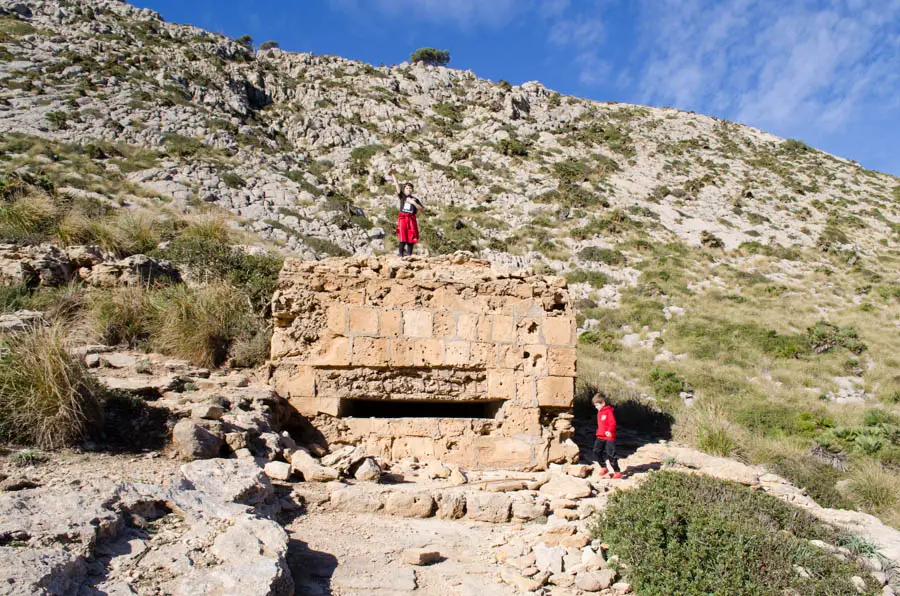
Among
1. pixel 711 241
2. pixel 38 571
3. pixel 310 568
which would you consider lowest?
pixel 310 568

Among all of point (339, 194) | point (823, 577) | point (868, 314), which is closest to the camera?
point (823, 577)

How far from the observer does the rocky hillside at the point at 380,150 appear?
2194 centimetres

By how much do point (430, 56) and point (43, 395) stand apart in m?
53.3

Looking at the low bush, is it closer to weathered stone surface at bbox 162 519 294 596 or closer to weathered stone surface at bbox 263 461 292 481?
weathered stone surface at bbox 263 461 292 481

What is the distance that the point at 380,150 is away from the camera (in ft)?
102

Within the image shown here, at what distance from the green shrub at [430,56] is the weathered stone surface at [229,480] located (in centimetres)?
5287

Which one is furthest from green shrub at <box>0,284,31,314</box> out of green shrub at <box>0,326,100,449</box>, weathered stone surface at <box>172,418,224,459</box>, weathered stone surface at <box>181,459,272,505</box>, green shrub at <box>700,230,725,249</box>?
green shrub at <box>700,230,725,249</box>

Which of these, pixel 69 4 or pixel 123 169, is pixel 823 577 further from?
pixel 69 4

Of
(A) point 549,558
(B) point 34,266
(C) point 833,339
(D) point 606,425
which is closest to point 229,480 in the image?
(A) point 549,558

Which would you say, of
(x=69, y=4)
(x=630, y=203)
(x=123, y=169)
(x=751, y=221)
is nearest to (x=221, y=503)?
(x=123, y=169)

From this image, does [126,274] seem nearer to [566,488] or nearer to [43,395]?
[43,395]

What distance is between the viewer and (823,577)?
4.25m

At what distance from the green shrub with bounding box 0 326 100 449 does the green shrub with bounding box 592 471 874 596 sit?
15.4 feet

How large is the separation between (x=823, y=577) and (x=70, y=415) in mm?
6390
